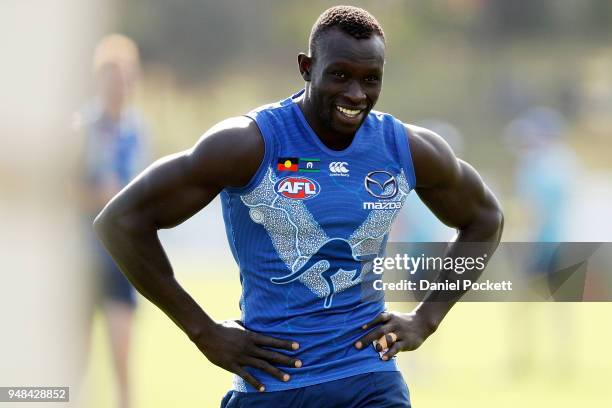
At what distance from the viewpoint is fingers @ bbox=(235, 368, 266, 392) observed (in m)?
4.27

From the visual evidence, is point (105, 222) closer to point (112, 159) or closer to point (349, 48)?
point (349, 48)

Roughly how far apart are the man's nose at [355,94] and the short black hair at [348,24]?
17 cm

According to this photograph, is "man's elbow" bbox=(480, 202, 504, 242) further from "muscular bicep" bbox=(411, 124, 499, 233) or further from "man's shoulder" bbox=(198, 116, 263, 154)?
"man's shoulder" bbox=(198, 116, 263, 154)

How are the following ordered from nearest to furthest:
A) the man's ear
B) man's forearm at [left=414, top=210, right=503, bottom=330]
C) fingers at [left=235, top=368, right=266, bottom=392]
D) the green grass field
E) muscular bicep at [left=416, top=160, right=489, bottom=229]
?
fingers at [left=235, top=368, right=266, bottom=392] → the man's ear → muscular bicep at [left=416, top=160, right=489, bottom=229] → man's forearm at [left=414, top=210, right=503, bottom=330] → the green grass field

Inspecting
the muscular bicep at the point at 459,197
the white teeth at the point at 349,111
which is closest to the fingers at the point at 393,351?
the muscular bicep at the point at 459,197

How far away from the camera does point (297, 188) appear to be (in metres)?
4.24

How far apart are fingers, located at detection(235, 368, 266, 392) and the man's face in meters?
0.91

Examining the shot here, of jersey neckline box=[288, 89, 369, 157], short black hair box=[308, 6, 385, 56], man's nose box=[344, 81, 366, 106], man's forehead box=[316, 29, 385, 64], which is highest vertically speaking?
short black hair box=[308, 6, 385, 56]

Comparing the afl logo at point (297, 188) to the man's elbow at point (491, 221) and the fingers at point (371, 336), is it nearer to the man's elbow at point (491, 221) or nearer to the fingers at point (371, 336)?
the fingers at point (371, 336)

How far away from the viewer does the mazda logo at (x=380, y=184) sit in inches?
170

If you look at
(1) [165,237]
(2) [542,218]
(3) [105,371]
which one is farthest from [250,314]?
(1) [165,237]

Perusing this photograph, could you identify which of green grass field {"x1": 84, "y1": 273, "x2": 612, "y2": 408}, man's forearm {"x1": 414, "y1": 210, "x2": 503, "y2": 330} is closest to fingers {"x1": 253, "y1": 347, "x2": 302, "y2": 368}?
man's forearm {"x1": 414, "y1": 210, "x2": 503, "y2": 330}

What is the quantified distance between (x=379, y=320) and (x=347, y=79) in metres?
0.88

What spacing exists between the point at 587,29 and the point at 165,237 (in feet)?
40.4
